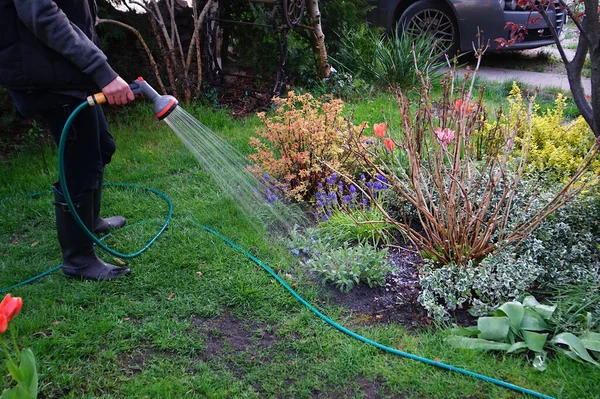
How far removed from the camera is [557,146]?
3631 millimetres

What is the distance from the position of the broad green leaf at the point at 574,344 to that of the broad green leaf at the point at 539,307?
0.42ft

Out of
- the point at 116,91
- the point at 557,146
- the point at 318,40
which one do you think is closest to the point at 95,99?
the point at 116,91

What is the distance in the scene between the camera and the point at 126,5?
5523 millimetres

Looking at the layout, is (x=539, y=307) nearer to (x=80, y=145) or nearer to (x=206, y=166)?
(x=80, y=145)

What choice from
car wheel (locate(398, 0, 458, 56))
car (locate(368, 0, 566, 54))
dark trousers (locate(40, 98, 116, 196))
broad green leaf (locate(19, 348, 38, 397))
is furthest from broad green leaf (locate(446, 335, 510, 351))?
car wheel (locate(398, 0, 458, 56))

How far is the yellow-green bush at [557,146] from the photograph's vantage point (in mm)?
3395

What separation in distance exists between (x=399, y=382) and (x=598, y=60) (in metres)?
2.01

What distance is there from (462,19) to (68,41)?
6.20 meters

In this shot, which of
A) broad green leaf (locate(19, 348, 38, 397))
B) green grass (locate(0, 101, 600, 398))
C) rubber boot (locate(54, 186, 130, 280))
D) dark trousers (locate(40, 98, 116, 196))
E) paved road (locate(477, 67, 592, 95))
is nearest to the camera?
broad green leaf (locate(19, 348, 38, 397))

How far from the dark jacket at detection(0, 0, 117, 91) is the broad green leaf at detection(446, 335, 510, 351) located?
1995 mm

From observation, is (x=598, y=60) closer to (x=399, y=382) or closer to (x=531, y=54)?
(x=399, y=382)

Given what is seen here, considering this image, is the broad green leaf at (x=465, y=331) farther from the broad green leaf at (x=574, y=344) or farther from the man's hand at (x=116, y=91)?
the man's hand at (x=116, y=91)

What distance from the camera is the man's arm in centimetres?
228

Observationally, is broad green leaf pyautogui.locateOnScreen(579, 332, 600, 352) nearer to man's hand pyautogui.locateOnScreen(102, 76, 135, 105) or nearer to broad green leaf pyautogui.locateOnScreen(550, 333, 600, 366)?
broad green leaf pyautogui.locateOnScreen(550, 333, 600, 366)
